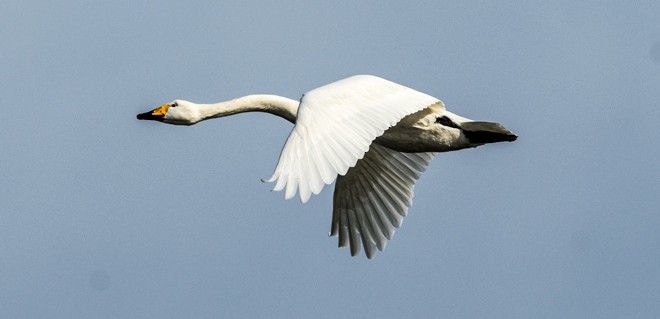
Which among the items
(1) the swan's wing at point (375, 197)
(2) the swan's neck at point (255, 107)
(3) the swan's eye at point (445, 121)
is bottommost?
(1) the swan's wing at point (375, 197)

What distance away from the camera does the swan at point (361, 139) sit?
2017 centimetres

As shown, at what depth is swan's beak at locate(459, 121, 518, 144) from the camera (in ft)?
75.8

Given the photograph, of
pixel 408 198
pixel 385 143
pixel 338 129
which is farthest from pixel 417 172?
pixel 338 129

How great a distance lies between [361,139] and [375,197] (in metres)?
5.15

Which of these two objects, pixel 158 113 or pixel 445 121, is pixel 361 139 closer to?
pixel 445 121

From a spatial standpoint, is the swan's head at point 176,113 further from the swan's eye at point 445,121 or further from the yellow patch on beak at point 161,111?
the swan's eye at point 445,121

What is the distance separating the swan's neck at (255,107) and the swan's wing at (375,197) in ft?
6.25

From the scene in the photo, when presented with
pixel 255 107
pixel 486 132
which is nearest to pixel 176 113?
pixel 255 107

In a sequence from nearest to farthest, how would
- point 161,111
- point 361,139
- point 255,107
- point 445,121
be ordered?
1. point 361,139
2. point 445,121
3. point 255,107
4. point 161,111

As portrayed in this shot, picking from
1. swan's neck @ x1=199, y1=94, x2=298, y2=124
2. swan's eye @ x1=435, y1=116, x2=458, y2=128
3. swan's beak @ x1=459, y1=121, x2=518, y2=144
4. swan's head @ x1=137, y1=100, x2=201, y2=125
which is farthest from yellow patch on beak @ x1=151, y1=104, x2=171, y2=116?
swan's beak @ x1=459, y1=121, x2=518, y2=144

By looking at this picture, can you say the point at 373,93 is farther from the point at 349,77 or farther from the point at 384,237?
the point at 384,237

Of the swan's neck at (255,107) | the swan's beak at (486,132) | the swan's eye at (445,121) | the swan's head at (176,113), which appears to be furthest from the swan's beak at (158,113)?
the swan's beak at (486,132)

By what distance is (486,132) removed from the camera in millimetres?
23250

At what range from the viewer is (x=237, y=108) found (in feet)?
80.5
